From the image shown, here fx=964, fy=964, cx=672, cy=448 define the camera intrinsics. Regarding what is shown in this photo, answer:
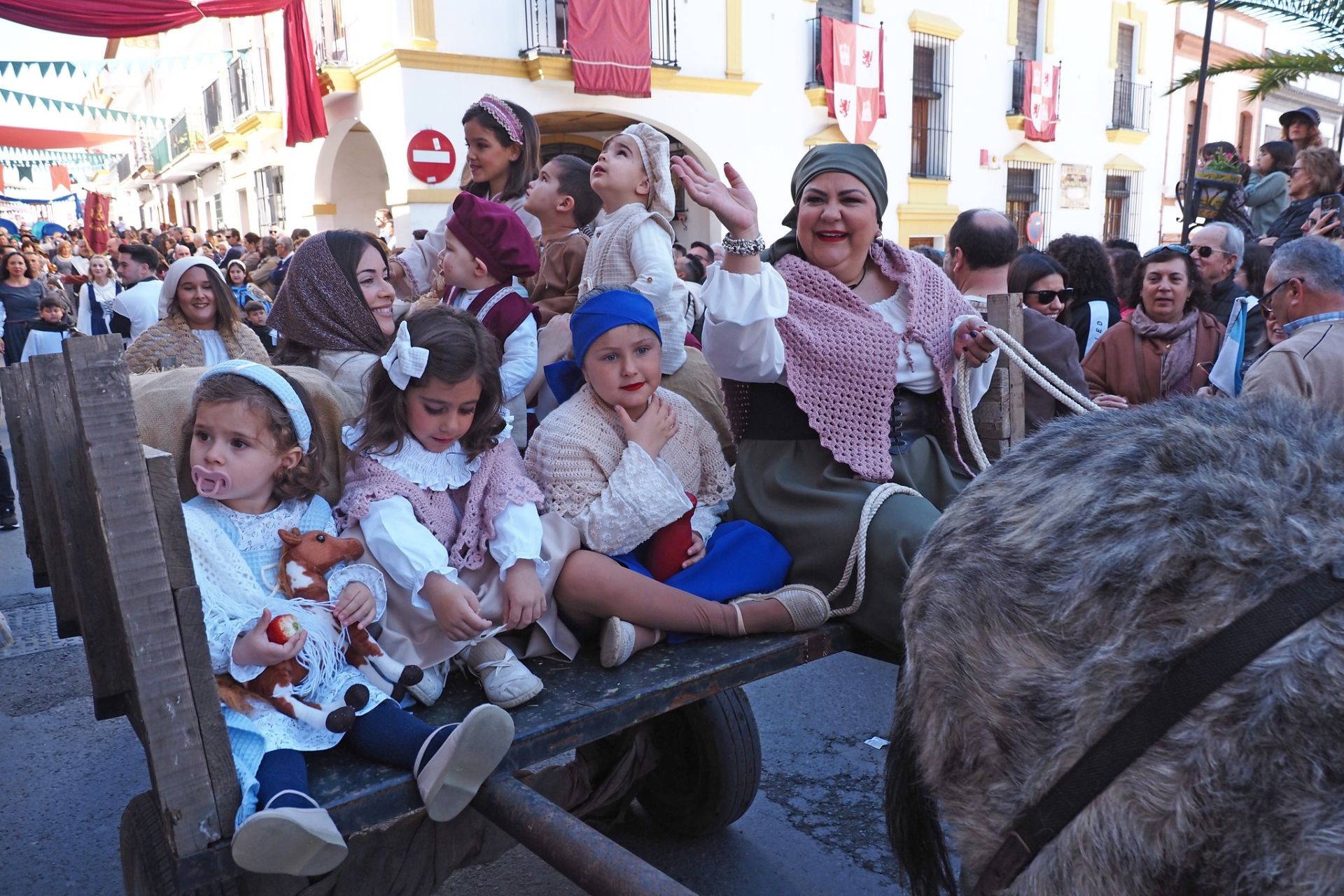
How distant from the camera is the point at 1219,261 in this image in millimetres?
5559

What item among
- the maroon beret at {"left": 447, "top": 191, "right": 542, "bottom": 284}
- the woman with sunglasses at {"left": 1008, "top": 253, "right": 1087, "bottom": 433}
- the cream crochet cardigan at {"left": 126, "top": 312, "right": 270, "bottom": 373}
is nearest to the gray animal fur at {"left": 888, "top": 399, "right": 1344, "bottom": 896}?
the maroon beret at {"left": 447, "top": 191, "right": 542, "bottom": 284}

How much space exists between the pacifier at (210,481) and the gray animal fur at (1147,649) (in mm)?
1514

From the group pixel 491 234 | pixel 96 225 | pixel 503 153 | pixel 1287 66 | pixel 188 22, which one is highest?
pixel 188 22

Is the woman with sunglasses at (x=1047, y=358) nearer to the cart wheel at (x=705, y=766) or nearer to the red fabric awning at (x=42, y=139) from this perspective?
the cart wheel at (x=705, y=766)

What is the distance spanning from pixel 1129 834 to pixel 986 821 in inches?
9.0

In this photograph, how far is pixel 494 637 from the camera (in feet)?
7.21

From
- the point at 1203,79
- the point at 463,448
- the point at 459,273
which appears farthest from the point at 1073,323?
the point at 1203,79

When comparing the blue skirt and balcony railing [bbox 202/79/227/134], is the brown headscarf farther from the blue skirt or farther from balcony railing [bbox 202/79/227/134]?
balcony railing [bbox 202/79/227/134]

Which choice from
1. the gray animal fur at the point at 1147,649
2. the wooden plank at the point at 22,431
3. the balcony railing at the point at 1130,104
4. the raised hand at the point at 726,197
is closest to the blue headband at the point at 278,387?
the wooden plank at the point at 22,431

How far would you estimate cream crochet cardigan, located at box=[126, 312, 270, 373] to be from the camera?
13.6 feet

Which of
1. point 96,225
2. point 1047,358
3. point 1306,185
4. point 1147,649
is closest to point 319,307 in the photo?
point 1147,649

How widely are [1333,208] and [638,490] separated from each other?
546 cm

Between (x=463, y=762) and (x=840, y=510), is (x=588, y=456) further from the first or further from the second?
(x=463, y=762)

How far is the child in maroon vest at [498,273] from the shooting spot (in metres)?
3.08
